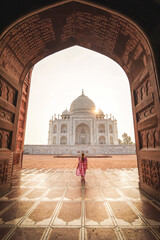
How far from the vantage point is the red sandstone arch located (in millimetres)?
2701

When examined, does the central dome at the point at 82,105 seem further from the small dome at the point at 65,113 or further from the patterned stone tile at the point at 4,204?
the patterned stone tile at the point at 4,204

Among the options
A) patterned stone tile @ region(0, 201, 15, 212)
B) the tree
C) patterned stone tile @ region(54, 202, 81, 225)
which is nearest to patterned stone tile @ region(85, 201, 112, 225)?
patterned stone tile @ region(54, 202, 81, 225)

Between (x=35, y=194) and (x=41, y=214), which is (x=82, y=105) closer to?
(x=35, y=194)

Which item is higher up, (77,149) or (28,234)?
(77,149)

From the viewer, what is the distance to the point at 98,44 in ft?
13.5

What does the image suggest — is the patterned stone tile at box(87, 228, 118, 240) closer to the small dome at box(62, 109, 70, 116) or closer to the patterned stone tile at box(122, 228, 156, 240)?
the patterned stone tile at box(122, 228, 156, 240)

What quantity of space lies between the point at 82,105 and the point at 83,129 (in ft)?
22.8

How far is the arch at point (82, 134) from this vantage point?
3183 centimetres

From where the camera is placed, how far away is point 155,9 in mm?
2439

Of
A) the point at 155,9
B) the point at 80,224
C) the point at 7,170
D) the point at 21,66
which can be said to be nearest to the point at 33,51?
the point at 21,66

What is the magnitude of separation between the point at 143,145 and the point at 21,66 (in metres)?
4.29

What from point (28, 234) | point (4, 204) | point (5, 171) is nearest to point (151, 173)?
point (28, 234)

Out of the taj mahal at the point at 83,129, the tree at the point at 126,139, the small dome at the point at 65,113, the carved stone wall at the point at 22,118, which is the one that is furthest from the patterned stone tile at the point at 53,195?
the tree at the point at 126,139

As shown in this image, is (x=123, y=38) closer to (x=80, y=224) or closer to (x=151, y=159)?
(x=151, y=159)
